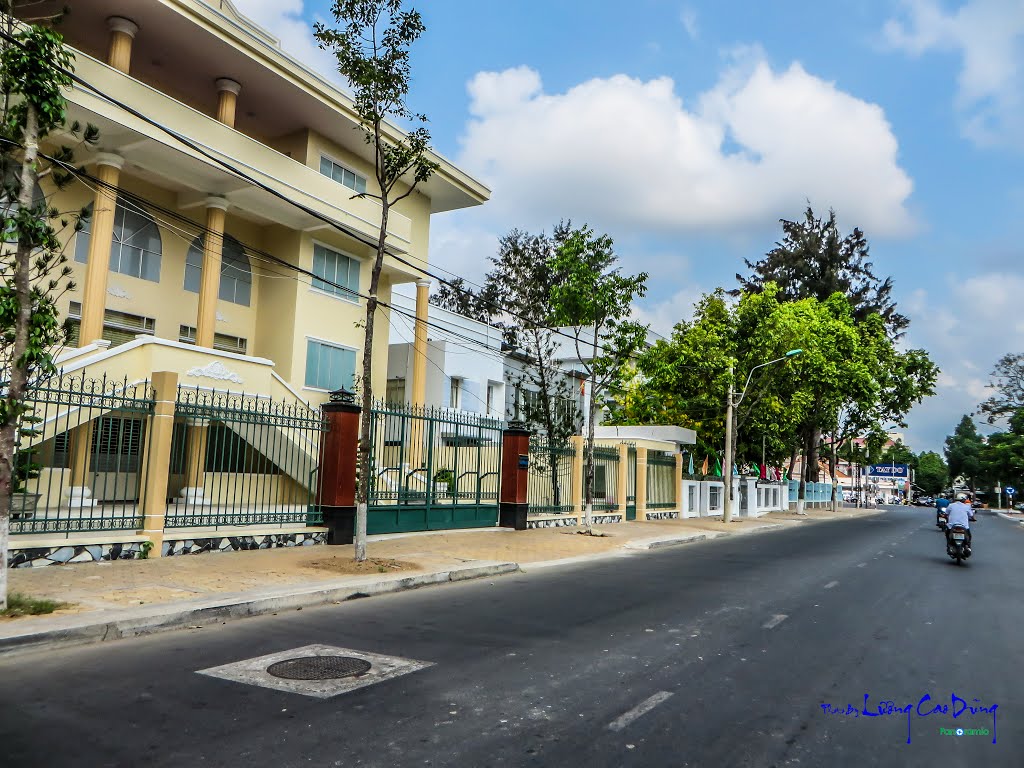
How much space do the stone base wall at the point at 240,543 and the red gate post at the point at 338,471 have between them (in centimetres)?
37

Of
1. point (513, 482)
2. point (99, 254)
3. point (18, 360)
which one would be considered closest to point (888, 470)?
point (513, 482)

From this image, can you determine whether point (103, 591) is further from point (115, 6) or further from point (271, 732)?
point (115, 6)

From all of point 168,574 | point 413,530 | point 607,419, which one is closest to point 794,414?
point 607,419

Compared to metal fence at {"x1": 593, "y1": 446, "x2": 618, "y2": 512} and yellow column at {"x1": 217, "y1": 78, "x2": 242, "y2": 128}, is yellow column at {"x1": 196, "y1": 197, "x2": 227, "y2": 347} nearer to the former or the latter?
yellow column at {"x1": 217, "y1": 78, "x2": 242, "y2": 128}

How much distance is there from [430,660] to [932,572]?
1160cm

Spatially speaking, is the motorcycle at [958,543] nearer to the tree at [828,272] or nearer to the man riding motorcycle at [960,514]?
the man riding motorcycle at [960,514]

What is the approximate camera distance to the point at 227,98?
2133 cm

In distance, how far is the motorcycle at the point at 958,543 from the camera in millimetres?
15656

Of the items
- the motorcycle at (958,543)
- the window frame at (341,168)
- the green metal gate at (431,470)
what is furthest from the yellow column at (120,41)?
the motorcycle at (958,543)

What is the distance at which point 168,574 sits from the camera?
9.96m

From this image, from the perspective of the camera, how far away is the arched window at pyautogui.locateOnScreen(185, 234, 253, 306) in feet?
70.4

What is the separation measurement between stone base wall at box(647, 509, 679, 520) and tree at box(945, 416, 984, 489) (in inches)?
3614

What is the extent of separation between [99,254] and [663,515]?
20.8 metres

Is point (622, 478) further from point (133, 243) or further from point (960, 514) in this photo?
point (133, 243)
